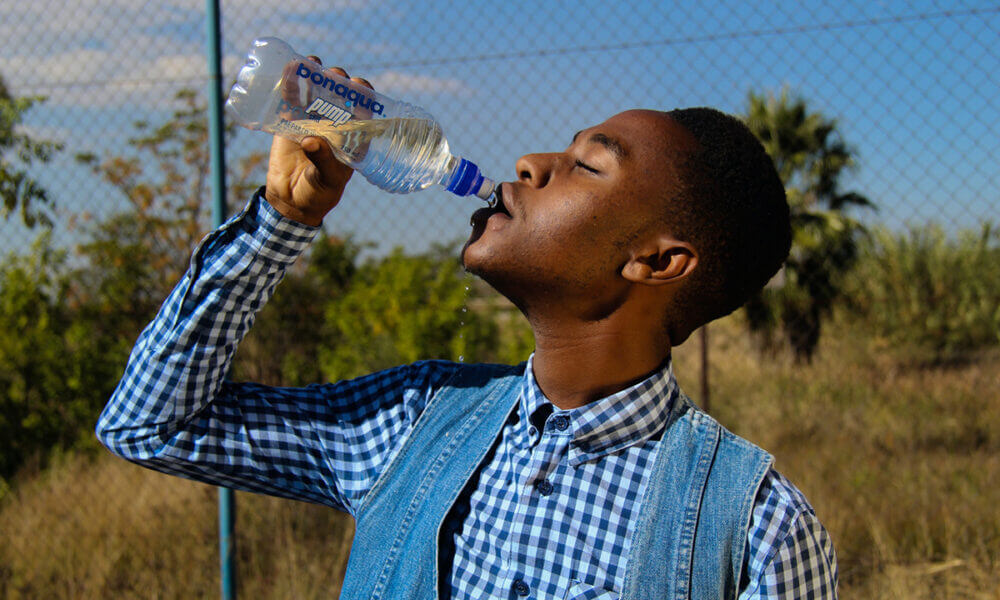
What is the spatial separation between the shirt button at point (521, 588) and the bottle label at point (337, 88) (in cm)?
94

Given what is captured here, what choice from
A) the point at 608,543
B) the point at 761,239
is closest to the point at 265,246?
the point at 608,543

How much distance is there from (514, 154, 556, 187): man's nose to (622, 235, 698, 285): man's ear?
219mm

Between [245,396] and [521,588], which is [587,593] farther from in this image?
[245,396]

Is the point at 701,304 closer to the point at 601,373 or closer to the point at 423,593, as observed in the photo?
A: the point at 601,373

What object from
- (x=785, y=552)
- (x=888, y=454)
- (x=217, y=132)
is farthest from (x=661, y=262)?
(x=888, y=454)

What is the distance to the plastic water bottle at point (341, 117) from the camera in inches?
60.6

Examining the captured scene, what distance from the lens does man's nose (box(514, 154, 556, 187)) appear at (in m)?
1.48

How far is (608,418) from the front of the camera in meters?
1.39

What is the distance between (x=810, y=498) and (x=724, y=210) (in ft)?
9.22

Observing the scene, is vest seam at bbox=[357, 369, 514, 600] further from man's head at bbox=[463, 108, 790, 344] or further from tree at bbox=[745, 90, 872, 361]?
tree at bbox=[745, 90, 872, 361]

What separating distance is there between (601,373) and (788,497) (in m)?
0.40

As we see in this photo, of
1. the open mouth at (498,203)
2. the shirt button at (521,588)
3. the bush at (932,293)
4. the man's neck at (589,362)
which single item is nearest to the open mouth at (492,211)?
the open mouth at (498,203)

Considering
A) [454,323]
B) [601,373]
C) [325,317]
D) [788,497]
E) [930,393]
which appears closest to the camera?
[788,497]

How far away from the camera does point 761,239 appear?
1.50 meters
